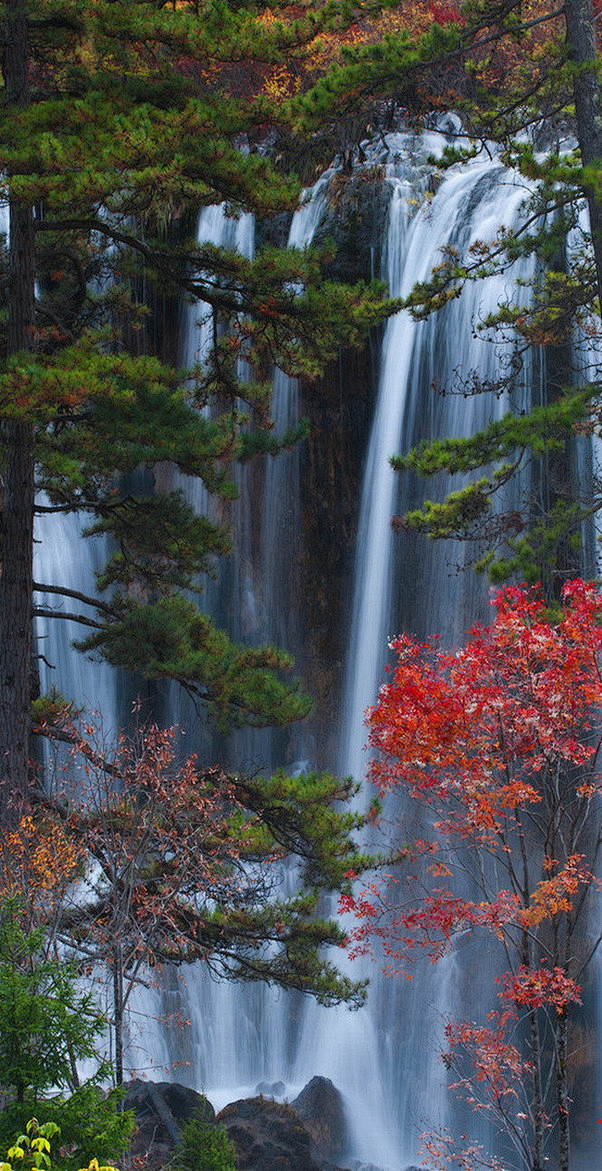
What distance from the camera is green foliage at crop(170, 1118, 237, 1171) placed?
861 cm

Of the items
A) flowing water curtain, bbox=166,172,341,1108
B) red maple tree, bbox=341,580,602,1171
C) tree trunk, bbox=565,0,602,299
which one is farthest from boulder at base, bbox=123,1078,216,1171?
tree trunk, bbox=565,0,602,299

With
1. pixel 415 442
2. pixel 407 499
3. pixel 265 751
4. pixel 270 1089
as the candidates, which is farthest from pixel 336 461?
pixel 270 1089

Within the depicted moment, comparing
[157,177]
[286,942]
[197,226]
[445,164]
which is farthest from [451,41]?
[197,226]

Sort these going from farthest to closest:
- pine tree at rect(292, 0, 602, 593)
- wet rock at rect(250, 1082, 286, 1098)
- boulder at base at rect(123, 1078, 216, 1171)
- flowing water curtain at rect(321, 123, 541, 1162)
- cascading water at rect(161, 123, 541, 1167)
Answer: flowing water curtain at rect(321, 123, 541, 1162) < cascading water at rect(161, 123, 541, 1167) < wet rock at rect(250, 1082, 286, 1098) < boulder at base at rect(123, 1078, 216, 1171) < pine tree at rect(292, 0, 602, 593)

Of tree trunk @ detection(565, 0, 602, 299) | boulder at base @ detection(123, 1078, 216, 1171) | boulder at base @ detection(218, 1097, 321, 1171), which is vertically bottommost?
boulder at base @ detection(218, 1097, 321, 1171)

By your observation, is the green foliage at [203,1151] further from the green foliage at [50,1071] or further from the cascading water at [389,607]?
the cascading water at [389,607]

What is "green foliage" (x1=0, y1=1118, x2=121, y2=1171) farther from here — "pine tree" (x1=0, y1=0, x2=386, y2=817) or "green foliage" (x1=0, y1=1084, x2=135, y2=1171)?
"pine tree" (x1=0, y1=0, x2=386, y2=817)

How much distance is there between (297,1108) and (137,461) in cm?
874

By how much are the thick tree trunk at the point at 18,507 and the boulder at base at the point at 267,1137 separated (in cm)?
446

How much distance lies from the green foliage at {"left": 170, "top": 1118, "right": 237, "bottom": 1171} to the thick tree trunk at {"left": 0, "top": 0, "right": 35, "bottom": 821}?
123 inches

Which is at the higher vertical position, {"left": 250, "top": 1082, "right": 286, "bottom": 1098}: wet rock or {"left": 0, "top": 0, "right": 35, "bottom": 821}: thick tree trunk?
{"left": 0, "top": 0, "right": 35, "bottom": 821}: thick tree trunk

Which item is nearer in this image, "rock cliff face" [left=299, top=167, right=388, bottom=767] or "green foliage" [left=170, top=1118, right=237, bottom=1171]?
"green foliage" [left=170, top=1118, right=237, bottom=1171]

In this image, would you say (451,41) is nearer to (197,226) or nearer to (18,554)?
(18,554)

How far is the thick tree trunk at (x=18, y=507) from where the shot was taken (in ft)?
32.0
